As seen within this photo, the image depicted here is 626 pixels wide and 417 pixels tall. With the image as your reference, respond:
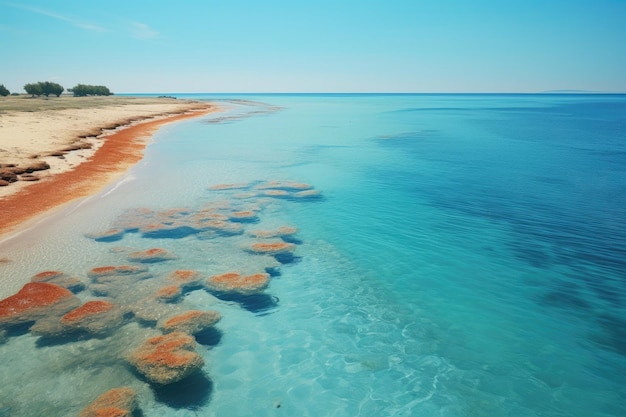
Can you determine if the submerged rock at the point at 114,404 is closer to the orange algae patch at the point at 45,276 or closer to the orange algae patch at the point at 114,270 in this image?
the orange algae patch at the point at 114,270

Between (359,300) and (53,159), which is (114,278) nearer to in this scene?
(359,300)

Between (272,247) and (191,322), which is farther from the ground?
(191,322)

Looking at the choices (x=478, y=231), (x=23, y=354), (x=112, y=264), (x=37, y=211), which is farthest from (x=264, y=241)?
(x=37, y=211)

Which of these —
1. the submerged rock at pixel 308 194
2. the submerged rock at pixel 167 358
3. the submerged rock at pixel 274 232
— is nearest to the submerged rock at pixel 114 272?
the submerged rock at pixel 167 358

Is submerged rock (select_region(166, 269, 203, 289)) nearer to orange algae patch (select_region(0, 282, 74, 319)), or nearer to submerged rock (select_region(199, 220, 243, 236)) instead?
orange algae patch (select_region(0, 282, 74, 319))

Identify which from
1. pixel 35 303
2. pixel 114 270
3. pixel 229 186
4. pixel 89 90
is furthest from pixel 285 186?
pixel 89 90

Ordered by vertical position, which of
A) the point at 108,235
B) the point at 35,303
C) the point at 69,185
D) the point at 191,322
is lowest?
the point at 191,322

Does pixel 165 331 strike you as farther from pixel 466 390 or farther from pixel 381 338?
pixel 466 390
